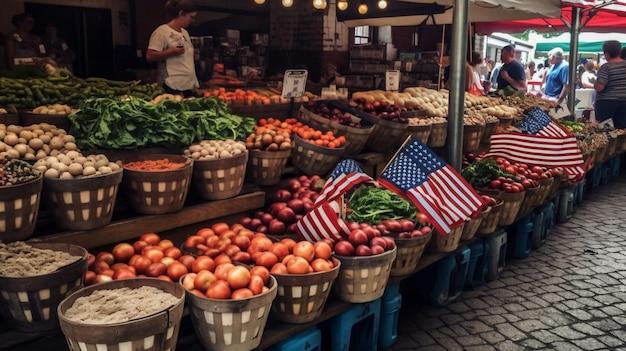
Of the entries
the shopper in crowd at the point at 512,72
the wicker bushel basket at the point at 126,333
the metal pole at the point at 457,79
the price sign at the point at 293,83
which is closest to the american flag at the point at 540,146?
the metal pole at the point at 457,79

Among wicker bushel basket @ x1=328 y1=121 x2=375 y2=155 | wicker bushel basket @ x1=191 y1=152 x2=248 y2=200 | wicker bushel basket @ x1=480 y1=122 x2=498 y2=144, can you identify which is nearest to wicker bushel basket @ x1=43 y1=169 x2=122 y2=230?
wicker bushel basket @ x1=191 y1=152 x2=248 y2=200

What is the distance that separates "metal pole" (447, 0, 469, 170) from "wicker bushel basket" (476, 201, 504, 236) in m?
0.52

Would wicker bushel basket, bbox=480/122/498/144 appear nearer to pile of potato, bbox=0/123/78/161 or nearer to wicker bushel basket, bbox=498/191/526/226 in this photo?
wicker bushel basket, bbox=498/191/526/226

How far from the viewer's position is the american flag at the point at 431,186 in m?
4.22

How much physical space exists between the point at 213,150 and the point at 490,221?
281 centimetres

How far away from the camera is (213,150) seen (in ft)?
13.3

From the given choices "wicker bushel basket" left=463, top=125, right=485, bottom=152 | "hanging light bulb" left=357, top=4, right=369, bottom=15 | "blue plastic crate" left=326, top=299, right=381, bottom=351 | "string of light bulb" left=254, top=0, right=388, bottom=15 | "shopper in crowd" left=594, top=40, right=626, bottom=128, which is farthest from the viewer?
"hanging light bulb" left=357, top=4, right=369, bottom=15

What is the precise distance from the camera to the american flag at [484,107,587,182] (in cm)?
611

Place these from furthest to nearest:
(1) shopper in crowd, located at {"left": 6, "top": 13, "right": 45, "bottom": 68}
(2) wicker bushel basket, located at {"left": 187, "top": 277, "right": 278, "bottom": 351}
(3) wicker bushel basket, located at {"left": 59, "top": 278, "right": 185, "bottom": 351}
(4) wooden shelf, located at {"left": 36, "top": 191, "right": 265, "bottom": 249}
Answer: (1) shopper in crowd, located at {"left": 6, "top": 13, "right": 45, "bottom": 68}, (4) wooden shelf, located at {"left": 36, "top": 191, "right": 265, "bottom": 249}, (2) wicker bushel basket, located at {"left": 187, "top": 277, "right": 278, "bottom": 351}, (3) wicker bushel basket, located at {"left": 59, "top": 278, "right": 185, "bottom": 351}

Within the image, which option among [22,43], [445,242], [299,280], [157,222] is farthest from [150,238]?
[22,43]

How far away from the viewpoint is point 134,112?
13.2 feet

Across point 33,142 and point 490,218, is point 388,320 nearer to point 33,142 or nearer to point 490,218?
point 490,218

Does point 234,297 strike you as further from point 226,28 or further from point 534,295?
point 226,28

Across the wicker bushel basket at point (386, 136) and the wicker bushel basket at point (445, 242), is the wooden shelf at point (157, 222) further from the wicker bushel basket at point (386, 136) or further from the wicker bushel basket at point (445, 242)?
the wicker bushel basket at point (386, 136)
